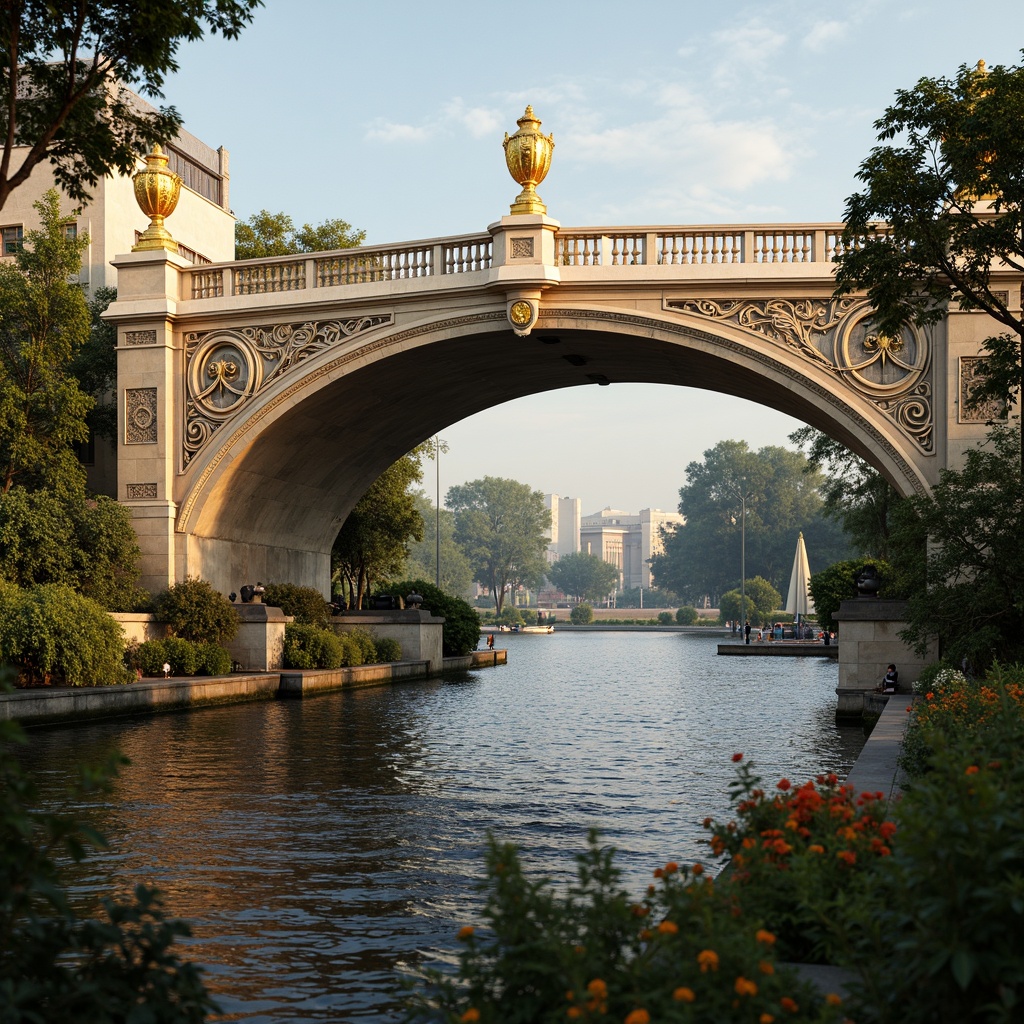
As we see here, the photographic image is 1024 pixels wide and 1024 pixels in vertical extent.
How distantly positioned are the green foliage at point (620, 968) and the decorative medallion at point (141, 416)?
72.6 ft

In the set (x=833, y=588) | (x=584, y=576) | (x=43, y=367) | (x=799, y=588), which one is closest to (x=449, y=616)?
(x=833, y=588)

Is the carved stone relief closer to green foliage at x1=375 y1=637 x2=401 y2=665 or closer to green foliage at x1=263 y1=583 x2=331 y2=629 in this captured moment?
green foliage at x1=263 y1=583 x2=331 y2=629

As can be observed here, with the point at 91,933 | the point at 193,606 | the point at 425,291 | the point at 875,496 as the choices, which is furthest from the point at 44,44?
the point at 875,496

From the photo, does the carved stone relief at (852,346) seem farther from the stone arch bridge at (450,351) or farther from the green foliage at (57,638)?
the green foliage at (57,638)

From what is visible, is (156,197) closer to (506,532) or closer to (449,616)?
(449,616)

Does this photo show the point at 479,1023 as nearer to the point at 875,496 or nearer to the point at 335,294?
the point at 335,294

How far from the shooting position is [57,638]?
17.9 meters

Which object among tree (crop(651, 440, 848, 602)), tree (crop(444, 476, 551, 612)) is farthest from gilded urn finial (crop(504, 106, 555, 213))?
tree (crop(444, 476, 551, 612))

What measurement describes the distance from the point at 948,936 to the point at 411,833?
702 centimetres

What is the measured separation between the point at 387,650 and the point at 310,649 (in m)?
4.40

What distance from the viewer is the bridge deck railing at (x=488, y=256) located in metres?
21.7

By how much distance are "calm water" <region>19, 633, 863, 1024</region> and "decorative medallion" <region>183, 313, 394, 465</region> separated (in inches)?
249

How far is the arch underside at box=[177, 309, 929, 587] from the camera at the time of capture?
21.4 metres

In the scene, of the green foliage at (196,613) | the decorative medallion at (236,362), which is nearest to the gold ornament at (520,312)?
the decorative medallion at (236,362)
